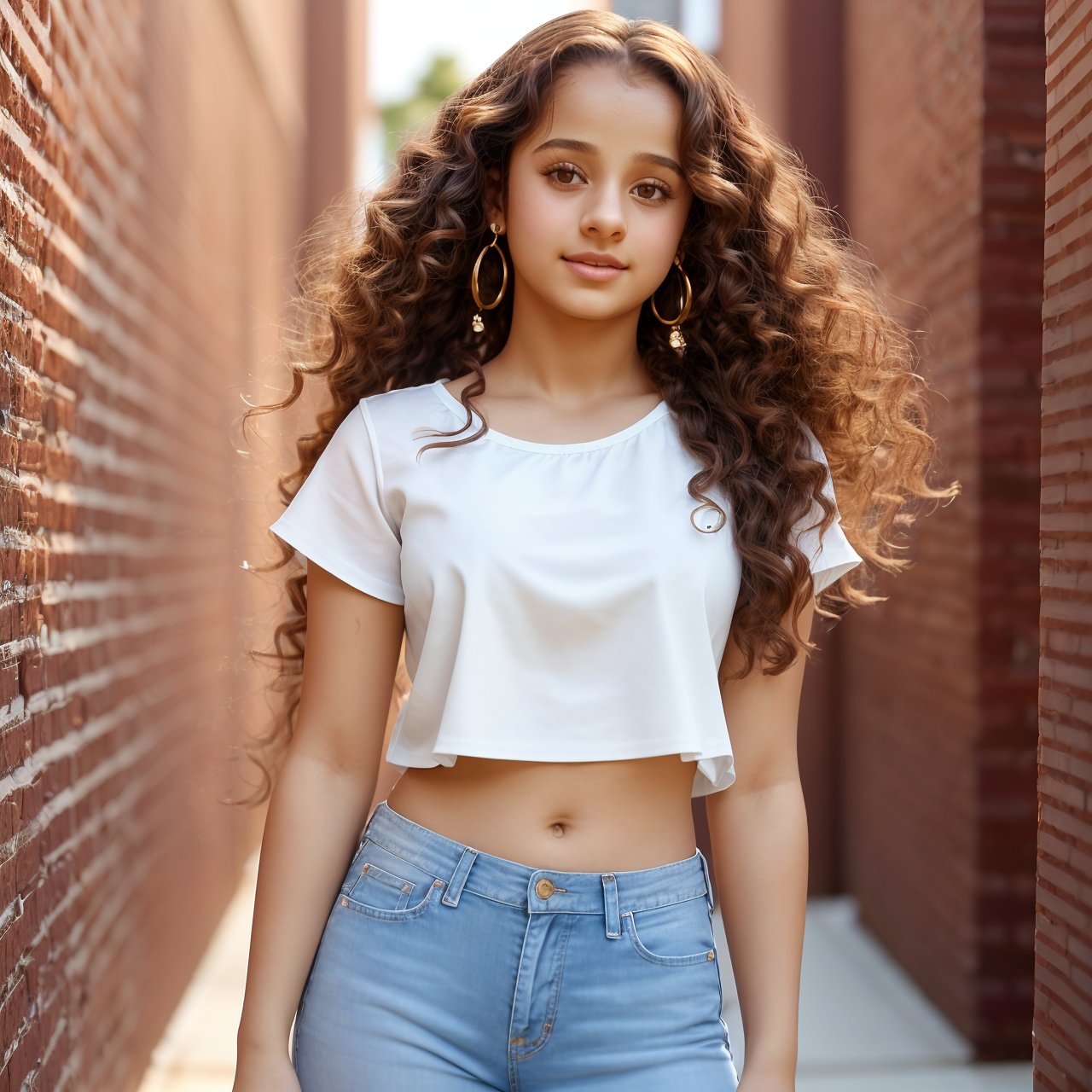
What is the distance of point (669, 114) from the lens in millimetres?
1964

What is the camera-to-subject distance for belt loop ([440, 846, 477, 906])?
182 cm

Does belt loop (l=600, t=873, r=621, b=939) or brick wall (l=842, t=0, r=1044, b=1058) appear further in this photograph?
brick wall (l=842, t=0, r=1044, b=1058)

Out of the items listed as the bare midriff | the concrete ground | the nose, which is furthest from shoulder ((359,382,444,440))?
the concrete ground

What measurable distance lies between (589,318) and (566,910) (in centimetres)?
86

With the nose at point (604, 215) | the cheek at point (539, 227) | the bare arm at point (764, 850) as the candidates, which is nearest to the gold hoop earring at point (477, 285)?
the cheek at point (539, 227)

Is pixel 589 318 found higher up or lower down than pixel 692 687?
higher up

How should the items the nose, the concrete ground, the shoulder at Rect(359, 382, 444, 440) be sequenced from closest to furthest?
the nose < the shoulder at Rect(359, 382, 444, 440) < the concrete ground

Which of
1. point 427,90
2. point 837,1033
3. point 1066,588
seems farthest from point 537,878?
point 427,90

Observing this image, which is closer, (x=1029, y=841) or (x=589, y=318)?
(x=589, y=318)

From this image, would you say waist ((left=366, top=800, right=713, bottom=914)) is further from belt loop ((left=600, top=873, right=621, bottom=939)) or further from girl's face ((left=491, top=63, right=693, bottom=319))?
girl's face ((left=491, top=63, right=693, bottom=319))

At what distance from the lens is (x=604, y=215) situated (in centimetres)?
190

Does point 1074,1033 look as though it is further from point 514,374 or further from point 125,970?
point 125,970

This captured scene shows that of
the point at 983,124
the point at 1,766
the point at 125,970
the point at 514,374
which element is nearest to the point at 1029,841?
the point at 983,124

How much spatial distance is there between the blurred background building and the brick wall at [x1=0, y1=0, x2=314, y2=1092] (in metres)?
0.02
